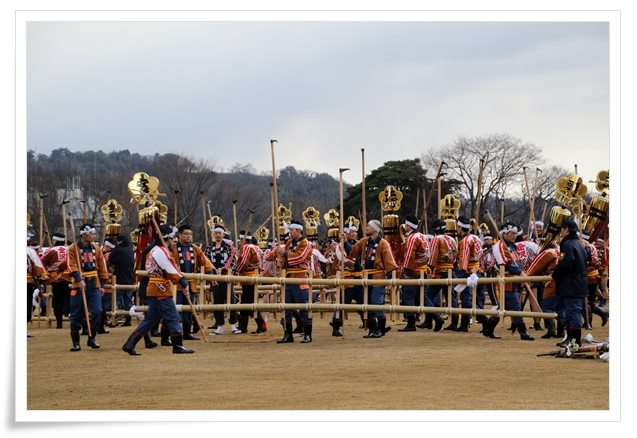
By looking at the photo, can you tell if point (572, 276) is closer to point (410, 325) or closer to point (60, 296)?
point (410, 325)

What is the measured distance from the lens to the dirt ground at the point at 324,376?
11195 mm

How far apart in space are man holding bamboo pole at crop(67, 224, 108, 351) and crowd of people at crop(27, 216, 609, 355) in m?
0.02

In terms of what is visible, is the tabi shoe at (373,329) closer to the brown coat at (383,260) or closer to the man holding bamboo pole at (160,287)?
the brown coat at (383,260)

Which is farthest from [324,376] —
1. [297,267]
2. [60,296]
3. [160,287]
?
[60,296]

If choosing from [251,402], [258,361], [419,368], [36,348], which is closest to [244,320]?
[36,348]

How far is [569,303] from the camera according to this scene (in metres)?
15.2

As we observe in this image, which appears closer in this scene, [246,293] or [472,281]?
[472,281]

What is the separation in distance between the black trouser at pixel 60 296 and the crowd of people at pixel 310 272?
3 centimetres

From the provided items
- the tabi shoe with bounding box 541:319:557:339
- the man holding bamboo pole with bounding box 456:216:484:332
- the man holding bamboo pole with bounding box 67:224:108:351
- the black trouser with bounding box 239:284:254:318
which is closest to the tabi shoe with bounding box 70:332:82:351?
the man holding bamboo pole with bounding box 67:224:108:351

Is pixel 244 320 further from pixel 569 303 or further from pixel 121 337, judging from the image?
pixel 569 303

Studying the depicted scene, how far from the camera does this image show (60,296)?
2256 cm

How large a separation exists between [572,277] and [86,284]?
8.53 m

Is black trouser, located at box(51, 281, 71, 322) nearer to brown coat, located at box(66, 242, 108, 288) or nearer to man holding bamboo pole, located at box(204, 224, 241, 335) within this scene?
brown coat, located at box(66, 242, 108, 288)
